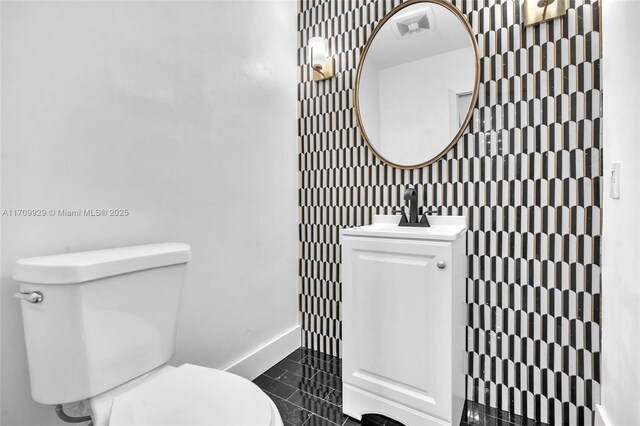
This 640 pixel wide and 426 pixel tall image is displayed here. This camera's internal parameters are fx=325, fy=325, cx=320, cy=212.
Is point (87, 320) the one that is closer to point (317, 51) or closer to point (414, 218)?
point (414, 218)

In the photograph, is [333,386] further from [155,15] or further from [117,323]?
[155,15]

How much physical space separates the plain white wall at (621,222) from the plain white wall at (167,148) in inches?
59.9

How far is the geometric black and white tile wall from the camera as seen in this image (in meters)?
1.33

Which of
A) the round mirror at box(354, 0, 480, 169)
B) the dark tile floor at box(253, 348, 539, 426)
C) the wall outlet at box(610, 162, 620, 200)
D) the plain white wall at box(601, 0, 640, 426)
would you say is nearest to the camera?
the plain white wall at box(601, 0, 640, 426)

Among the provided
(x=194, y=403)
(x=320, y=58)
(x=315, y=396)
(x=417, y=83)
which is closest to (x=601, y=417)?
(x=315, y=396)

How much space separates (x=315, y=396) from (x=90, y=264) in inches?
48.5

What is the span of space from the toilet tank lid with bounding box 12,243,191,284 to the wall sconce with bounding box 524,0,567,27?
1712mm

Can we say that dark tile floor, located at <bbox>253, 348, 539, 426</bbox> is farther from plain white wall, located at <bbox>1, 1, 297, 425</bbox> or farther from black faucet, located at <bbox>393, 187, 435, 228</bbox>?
black faucet, located at <bbox>393, 187, 435, 228</bbox>

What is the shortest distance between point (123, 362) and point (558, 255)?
1684 millimetres

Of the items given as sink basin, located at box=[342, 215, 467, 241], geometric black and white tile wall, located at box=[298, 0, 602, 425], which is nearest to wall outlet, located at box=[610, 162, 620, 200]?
geometric black and white tile wall, located at box=[298, 0, 602, 425]

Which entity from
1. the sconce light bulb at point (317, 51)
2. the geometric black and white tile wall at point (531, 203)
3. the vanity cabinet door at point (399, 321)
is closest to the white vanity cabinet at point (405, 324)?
the vanity cabinet door at point (399, 321)

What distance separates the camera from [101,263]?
36.3 inches

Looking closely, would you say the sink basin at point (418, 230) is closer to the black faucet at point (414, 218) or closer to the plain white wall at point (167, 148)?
the black faucet at point (414, 218)

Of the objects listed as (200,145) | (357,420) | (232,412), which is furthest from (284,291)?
(232,412)
